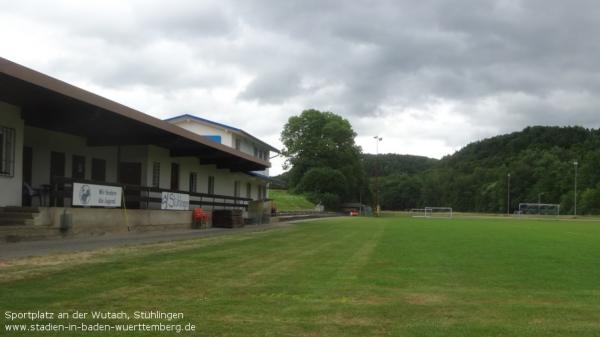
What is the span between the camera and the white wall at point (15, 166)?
1789 cm

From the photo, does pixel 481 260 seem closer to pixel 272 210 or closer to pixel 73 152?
pixel 73 152

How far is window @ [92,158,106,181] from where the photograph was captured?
87.0 feet

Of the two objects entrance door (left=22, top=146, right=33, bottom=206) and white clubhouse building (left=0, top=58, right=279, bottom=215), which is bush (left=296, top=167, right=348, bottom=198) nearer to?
white clubhouse building (left=0, top=58, right=279, bottom=215)

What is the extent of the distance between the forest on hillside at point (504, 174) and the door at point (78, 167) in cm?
9434

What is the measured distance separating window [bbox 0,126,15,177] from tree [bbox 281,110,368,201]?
259 ft

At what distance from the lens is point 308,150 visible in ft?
326

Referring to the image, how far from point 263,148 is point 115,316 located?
1966 inches

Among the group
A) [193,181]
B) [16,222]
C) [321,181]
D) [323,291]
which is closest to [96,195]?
[16,222]

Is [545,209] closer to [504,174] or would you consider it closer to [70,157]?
[504,174]

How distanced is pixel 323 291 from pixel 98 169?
65.1ft

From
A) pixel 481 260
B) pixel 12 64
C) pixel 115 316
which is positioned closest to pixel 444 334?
pixel 115 316

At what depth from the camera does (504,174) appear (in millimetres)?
144125

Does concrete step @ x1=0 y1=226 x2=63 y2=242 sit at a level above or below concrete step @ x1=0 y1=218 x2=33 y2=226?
below

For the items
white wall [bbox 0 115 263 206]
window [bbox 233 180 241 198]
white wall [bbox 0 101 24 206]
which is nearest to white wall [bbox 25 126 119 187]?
white wall [bbox 0 115 263 206]
